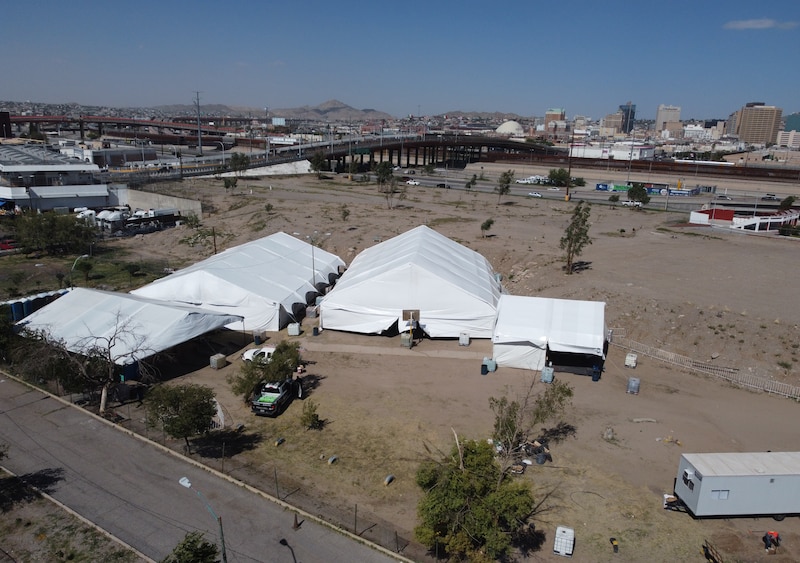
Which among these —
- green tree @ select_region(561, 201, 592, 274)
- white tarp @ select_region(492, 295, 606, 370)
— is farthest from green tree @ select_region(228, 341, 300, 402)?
green tree @ select_region(561, 201, 592, 274)

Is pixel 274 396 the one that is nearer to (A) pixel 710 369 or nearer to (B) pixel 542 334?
(B) pixel 542 334

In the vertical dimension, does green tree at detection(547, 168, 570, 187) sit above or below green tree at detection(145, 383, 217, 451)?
above

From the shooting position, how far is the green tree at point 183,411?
55.3 ft

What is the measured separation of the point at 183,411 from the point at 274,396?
391 centimetres

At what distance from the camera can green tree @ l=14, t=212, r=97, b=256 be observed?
140 ft

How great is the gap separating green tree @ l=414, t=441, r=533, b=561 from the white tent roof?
13663 mm

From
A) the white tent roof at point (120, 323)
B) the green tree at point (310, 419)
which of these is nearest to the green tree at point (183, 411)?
the green tree at point (310, 419)

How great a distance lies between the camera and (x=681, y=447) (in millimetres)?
18359

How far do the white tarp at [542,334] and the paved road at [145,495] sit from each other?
12506 mm

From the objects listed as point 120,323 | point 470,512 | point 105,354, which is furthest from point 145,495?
point 120,323

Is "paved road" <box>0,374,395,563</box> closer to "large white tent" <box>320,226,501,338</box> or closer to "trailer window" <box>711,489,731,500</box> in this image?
"trailer window" <box>711,489,731,500</box>

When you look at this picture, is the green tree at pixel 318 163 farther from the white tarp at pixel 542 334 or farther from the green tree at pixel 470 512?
the green tree at pixel 470 512

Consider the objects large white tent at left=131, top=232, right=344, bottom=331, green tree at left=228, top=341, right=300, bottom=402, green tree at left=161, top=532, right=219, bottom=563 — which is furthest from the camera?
large white tent at left=131, top=232, right=344, bottom=331

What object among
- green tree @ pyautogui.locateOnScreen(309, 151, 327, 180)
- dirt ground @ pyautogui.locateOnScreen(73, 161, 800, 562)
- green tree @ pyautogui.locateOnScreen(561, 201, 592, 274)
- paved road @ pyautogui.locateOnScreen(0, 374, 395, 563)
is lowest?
paved road @ pyautogui.locateOnScreen(0, 374, 395, 563)
